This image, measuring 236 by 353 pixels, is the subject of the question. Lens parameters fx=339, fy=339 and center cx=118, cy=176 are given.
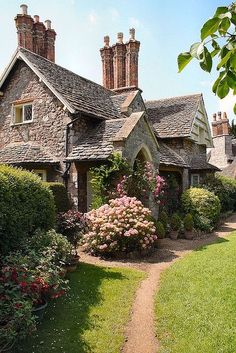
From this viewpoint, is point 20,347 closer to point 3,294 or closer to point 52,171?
point 3,294

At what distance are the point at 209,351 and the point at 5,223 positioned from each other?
4.85m

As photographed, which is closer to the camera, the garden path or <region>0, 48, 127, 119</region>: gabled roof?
the garden path

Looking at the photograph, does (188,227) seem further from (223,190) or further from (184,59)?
(184,59)

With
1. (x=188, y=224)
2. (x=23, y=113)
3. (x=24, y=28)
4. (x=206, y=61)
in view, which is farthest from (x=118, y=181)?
(x=24, y=28)

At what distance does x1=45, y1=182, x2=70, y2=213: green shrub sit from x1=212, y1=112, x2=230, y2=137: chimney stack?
2807 centimetres

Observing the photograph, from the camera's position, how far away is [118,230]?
11180mm

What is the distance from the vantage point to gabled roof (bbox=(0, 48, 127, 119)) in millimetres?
15875

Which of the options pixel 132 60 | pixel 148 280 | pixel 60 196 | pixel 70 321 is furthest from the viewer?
pixel 132 60

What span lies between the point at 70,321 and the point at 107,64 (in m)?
22.0

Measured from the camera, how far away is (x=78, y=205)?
1477cm

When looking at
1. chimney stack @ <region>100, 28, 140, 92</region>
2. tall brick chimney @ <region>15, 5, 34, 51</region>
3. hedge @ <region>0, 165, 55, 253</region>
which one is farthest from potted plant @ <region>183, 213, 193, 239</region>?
tall brick chimney @ <region>15, 5, 34, 51</region>

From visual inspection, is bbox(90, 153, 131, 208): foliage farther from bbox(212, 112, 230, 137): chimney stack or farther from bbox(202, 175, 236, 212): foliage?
bbox(212, 112, 230, 137): chimney stack

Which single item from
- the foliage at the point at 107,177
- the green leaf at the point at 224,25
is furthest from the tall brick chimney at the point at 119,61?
the green leaf at the point at 224,25

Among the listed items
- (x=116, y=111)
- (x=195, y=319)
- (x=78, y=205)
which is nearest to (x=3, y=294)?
(x=195, y=319)
